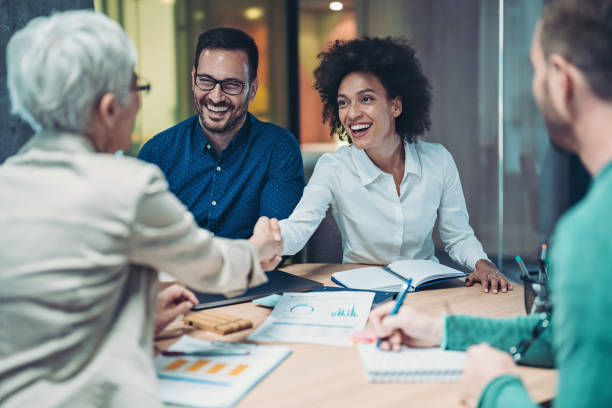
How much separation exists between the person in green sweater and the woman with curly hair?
1136mm

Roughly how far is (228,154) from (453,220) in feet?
3.69

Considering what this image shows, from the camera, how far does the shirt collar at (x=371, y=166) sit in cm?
252

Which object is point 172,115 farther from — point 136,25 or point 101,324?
point 101,324

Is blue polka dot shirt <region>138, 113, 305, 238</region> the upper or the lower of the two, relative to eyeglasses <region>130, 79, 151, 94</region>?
lower

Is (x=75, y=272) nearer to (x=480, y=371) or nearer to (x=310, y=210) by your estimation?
(x=480, y=371)

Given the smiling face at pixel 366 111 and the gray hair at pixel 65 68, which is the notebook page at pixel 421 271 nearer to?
the smiling face at pixel 366 111

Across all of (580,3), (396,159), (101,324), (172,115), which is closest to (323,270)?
(396,159)

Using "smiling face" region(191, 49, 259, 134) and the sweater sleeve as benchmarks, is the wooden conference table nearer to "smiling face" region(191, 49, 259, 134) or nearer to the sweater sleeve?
the sweater sleeve

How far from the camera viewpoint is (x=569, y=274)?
764 millimetres

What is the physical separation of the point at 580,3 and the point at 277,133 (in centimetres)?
198

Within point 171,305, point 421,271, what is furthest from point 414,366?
point 421,271

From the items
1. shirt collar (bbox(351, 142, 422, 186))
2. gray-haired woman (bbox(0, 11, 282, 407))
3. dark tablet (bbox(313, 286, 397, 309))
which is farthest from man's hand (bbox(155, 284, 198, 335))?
shirt collar (bbox(351, 142, 422, 186))

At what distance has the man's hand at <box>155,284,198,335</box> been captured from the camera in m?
1.38

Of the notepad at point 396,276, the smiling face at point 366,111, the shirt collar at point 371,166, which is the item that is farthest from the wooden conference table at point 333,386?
the smiling face at point 366,111
